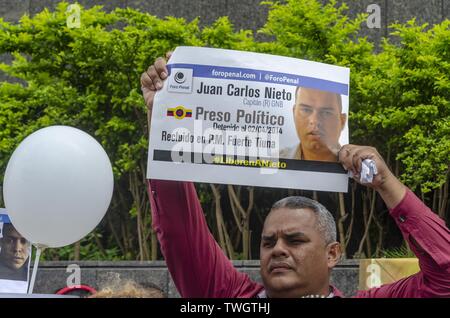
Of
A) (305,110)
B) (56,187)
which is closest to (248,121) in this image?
(305,110)

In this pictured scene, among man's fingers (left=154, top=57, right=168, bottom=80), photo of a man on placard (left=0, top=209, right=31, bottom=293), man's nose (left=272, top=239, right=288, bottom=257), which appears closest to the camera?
man's nose (left=272, top=239, right=288, bottom=257)

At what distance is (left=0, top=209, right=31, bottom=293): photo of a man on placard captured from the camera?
451 cm

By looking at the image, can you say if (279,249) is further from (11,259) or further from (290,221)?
(11,259)

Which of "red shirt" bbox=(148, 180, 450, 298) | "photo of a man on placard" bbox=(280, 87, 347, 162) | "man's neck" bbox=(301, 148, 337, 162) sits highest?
"photo of a man on placard" bbox=(280, 87, 347, 162)

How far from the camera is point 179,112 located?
3.41 meters

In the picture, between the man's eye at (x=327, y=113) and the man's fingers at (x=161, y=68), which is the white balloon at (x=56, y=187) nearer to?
the man's fingers at (x=161, y=68)

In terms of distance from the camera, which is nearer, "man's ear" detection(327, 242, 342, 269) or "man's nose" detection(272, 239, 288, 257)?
"man's nose" detection(272, 239, 288, 257)

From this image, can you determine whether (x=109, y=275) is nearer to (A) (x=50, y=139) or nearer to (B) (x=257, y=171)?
(A) (x=50, y=139)

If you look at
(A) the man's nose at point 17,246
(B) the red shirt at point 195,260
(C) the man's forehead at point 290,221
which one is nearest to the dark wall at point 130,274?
(A) the man's nose at point 17,246

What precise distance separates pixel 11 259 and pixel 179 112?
1609mm

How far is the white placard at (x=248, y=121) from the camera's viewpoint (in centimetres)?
338

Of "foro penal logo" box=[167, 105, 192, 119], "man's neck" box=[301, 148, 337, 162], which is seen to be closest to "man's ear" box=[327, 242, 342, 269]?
"man's neck" box=[301, 148, 337, 162]

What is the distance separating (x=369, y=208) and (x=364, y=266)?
6.63ft

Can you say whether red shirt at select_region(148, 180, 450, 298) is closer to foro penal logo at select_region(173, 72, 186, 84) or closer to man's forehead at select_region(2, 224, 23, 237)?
foro penal logo at select_region(173, 72, 186, 84)
